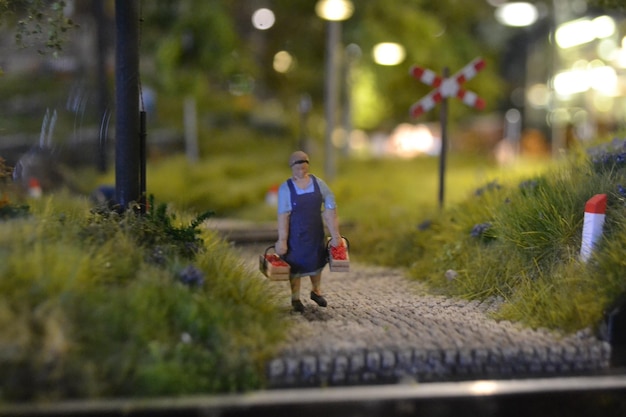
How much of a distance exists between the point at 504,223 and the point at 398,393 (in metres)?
3.47

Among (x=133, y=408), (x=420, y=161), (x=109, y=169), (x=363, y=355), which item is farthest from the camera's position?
(x=420, y=161)

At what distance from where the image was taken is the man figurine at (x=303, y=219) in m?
6.71

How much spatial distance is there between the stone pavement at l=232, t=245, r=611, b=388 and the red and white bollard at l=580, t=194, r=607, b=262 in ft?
3.54

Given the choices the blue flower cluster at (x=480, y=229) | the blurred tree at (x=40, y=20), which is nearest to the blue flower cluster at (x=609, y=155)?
the blue flower cluster at (x=480, y=229)

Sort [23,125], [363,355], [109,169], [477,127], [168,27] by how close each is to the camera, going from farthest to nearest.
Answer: [477,127] < [168,27] < [23,125] < [109,169] < [363,355]

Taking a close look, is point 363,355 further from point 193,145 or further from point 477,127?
point 477,127

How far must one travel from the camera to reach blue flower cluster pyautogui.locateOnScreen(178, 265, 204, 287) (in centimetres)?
597

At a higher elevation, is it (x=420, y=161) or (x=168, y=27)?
(x=168, y=27)

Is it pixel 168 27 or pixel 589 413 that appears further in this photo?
pixel 168 27

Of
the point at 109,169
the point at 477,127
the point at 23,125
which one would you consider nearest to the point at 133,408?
the point at 109,169

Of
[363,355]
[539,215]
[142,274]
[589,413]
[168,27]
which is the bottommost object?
[589,413]

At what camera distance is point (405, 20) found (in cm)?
1833

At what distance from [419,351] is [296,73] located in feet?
52.7

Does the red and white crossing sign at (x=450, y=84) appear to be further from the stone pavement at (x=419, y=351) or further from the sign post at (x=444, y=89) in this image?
the stone pavement at (x=419, y=351)
